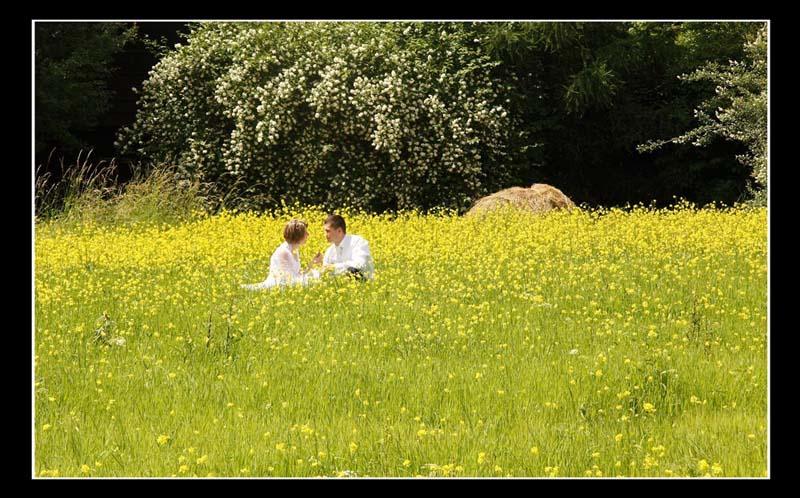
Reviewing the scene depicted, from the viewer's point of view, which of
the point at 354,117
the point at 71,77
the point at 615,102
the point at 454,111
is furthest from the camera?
the point at 615,102

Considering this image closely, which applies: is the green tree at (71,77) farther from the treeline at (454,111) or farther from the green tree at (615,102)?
the green tree at (615,102)

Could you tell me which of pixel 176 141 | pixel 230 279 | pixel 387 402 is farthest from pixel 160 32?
pixel 387 402

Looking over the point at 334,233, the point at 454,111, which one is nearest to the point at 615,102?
the point at 454,111

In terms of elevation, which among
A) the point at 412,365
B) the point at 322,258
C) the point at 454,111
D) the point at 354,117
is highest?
the point at 454,111

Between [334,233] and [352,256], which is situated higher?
[334,233]

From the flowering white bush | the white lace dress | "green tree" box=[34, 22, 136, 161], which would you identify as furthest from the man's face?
"green tree" box=[34, 22, 136, 161]

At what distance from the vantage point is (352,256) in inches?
364

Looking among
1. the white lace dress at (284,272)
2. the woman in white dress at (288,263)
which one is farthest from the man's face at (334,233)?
the white lace dress at (284,272)

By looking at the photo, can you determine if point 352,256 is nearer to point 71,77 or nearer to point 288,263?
point 288,263

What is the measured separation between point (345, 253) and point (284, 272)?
64 cm

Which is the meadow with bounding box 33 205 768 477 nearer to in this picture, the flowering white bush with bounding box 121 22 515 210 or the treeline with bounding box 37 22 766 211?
the flowering white bush with bounding box 121 22 515 210

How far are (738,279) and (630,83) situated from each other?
35.9 feet

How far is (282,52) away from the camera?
693 inches

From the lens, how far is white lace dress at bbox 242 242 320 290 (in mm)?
8898
